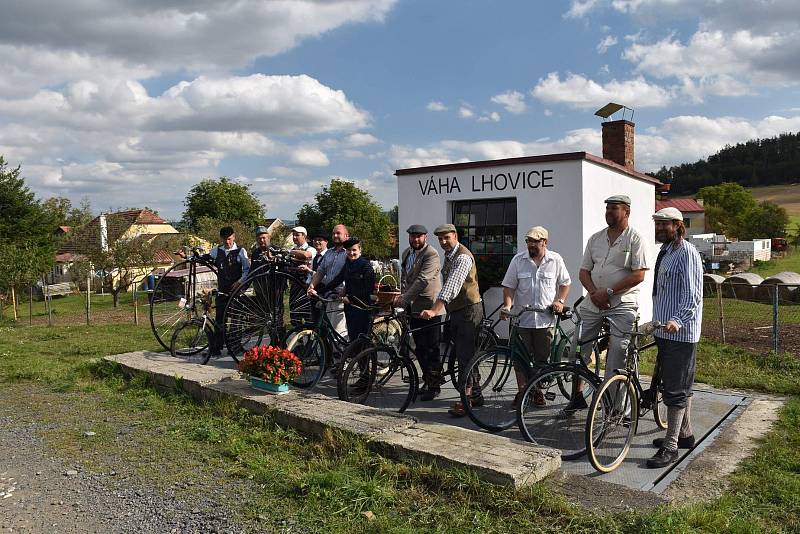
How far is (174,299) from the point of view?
8.43m

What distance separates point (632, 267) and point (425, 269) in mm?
1851

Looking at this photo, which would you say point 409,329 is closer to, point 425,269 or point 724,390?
point 425,269

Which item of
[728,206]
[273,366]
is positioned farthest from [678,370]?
[728,206]

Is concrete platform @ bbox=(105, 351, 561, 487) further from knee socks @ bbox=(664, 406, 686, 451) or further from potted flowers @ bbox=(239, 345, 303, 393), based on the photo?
knee socks @ bbox=(664, 406, 686, 451)

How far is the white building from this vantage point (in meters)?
8.67

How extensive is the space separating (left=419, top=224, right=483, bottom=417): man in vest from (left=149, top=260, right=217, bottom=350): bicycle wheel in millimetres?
3393

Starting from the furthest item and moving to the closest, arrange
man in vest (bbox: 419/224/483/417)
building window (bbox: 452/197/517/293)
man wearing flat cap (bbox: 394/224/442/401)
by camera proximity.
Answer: building window (bbox: 452/197/517/293) < man wearing flat cap (bbox: 394/224/442/401) < man in vest (bbox: 419/224/483/417)

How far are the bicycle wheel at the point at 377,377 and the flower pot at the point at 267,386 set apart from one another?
0.58 metres

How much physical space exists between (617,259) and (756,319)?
11.3m

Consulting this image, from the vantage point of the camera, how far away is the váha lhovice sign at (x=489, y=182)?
29.4 feet

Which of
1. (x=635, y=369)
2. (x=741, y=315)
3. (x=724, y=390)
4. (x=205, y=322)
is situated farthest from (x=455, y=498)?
(x=741, y=315)

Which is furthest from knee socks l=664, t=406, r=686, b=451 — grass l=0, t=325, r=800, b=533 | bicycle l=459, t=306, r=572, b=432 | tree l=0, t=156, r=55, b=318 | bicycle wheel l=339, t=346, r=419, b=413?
tree l=0, t=156, r=55, b=318

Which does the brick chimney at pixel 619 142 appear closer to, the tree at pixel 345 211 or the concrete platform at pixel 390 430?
the concrete platform at pixel 390 430

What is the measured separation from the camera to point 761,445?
4.81m
